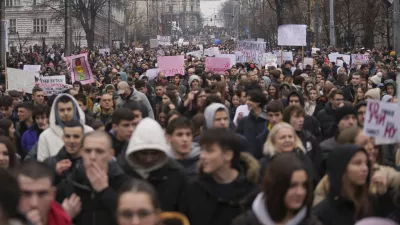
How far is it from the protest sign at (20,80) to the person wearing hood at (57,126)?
26.7 ft

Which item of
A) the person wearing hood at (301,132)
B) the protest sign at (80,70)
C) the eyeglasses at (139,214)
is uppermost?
the protest sign at (80,70)

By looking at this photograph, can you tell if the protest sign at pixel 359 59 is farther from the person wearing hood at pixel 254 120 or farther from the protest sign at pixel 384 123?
the protest sign at pixel 384 123

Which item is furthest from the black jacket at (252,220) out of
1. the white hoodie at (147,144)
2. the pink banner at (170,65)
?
the pink banner at (170,65)

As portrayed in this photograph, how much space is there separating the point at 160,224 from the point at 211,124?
3.51 meters

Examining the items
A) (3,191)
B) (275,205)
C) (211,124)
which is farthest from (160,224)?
(211,124)

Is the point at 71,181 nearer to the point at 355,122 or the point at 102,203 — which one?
the point at 102,203

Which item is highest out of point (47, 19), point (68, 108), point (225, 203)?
point (47, 19)

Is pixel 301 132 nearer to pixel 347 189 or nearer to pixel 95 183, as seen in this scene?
pixel 347 189

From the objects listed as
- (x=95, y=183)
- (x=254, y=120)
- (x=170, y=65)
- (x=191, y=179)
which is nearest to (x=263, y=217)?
(x=191, y=179)

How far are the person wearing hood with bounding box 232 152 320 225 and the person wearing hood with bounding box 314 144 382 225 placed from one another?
1.65 feet

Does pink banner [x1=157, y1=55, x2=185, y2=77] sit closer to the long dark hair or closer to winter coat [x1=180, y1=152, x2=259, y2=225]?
winter coat [x1=180, y1=152, x2=259, y2=225]

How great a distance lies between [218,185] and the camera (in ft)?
16.8

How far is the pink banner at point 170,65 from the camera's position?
63.7 feet

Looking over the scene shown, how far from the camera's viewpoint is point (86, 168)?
525 cm
